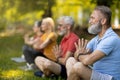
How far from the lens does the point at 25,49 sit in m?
9.22

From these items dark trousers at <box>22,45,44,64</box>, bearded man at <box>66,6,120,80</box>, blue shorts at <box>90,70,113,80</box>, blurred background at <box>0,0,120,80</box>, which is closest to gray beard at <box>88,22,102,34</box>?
bearded man at <box>66,6,120,80</box>

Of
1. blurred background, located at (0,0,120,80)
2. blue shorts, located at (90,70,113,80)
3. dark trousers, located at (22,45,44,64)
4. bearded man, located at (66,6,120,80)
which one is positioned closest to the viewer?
bearded man, located at (66,6,120,80)

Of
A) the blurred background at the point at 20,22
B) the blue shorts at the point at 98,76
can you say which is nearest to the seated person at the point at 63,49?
the blurred background at the point at 20,22

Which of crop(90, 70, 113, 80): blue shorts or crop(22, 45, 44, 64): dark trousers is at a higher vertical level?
crop(90, 70, 113, 80): blue shorts

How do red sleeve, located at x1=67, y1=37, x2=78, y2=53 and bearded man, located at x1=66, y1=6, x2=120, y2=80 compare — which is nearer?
bearded man, located at x1=66, y1=6, x2=120, y2=80

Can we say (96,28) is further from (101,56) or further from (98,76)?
(98,76)

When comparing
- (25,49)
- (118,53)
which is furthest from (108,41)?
(25,49)

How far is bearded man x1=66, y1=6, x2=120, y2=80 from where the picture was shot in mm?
5727

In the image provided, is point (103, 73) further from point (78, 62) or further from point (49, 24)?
point (49, 24)

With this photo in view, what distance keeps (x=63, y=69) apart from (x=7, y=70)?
2058mm

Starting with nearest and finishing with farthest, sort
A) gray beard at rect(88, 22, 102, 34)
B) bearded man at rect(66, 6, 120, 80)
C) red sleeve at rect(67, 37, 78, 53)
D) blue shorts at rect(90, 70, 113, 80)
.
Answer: bearded man at rect(66, 6, 120, 80)
blue shorts at rect(90, 70, 113, 80)
gray beard at rect(88, 22, 102, 34)
red sleeve at rect(67, 37, 78, 53)

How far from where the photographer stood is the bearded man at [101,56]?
5.73 metres

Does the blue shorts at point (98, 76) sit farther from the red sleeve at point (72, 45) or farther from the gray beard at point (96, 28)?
the red sleeve at point (72, 45)

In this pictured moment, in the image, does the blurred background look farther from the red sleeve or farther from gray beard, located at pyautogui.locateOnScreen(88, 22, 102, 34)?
gray beard, located at pyautogui.locateOnScreen(88, 22, 102, 34)
